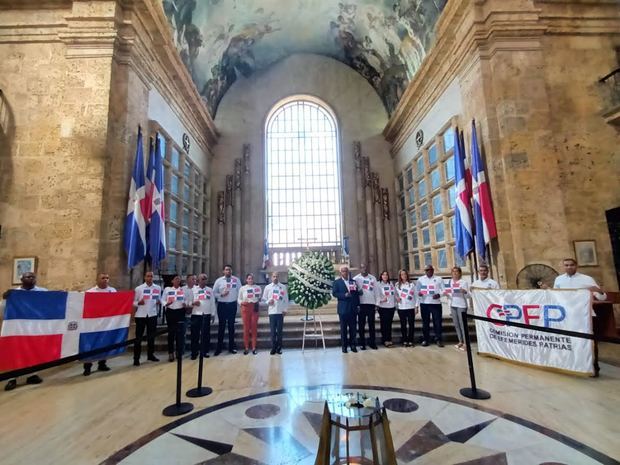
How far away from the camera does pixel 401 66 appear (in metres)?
11.1

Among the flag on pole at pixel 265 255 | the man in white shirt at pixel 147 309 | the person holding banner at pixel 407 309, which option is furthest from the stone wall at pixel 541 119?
the flag on pole at pixel 265 255

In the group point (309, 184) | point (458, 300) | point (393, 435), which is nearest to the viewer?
point (393, 435)

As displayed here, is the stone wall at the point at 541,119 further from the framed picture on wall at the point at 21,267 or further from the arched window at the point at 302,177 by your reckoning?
the framed picture on wall at the point at 21,267

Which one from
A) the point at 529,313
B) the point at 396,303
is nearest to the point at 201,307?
the point at 396,303

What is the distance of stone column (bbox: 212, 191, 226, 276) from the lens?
12469 mm

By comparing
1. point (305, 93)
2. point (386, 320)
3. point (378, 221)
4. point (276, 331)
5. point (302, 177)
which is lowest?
point (276, 331)

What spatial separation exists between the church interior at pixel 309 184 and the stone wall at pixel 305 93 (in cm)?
9

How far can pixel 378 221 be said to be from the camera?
12.9m

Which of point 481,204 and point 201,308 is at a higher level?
point 481,204

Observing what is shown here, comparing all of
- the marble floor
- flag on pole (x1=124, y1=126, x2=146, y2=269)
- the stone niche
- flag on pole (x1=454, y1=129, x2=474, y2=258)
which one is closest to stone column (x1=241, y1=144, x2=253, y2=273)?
the stone niche

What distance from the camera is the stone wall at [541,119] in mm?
6316

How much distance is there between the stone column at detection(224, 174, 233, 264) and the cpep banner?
9.18 meters

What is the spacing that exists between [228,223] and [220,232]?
1.54 feet

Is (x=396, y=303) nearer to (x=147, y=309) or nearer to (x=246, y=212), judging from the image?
(x=147, y=309)
